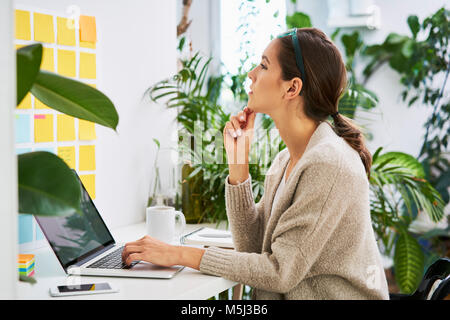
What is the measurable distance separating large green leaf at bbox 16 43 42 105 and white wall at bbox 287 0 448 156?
2.54 metres

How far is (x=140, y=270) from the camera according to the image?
1.11m

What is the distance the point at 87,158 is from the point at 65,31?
39cm

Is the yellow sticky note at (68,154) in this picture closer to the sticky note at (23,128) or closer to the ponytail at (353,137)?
the sticky note at (23,128)

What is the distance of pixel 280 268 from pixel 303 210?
13 cm

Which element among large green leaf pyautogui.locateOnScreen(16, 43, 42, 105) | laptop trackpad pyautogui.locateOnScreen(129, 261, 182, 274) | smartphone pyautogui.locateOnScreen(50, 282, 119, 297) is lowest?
smartphone pyautogui.locateOnScreen(50, 282, 119, 297)

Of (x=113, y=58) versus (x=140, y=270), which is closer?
(x=140, y=270)

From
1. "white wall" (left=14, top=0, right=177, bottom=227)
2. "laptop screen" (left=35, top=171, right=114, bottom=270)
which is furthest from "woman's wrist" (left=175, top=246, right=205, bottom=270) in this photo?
"white wall" (left=14, top=0, right=177, bottom=227)

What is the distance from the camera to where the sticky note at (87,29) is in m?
1.54

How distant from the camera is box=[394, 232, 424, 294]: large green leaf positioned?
228cm

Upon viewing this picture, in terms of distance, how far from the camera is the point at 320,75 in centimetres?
118

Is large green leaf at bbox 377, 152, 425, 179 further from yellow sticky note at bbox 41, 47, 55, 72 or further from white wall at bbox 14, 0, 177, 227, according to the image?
yellow sticky note at bbox 41, 47, 55, 72

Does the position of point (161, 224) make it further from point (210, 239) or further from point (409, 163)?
point (409, 163)
